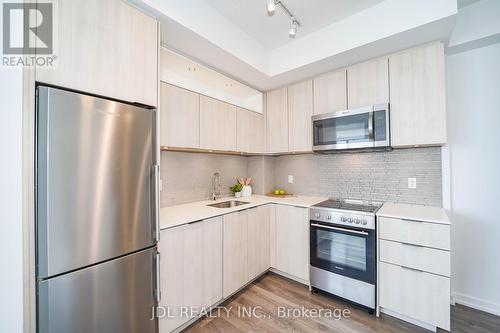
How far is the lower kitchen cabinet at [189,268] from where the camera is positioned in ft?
5.39

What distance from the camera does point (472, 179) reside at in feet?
6.81

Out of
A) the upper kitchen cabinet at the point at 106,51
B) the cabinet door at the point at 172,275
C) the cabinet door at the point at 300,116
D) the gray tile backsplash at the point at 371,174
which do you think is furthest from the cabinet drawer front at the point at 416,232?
the upper kitchen cabinet at the point at 106,51

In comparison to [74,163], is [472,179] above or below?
below

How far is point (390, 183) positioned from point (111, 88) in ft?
9.18

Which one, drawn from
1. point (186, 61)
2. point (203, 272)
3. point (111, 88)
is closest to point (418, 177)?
point (203, 272)

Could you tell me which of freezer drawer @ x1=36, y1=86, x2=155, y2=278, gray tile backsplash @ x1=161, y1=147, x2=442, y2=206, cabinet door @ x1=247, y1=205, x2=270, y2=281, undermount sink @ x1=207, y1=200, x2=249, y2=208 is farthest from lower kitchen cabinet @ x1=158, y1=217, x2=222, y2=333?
gray tile backsplash @ x1=161, y1=147, x2=442, y2=206

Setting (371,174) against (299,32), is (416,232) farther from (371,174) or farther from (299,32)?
(299,32)

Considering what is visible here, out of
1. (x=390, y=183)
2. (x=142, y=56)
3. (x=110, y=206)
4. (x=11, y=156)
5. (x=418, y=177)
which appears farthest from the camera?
(x=390, y=183)

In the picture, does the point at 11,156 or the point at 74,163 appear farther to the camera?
the point at 74,163

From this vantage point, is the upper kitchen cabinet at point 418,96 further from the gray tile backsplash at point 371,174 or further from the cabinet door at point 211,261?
the cabinet door at point 211,261

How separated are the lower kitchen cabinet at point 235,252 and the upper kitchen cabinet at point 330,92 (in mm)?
1576

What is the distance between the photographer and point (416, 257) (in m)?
1.79

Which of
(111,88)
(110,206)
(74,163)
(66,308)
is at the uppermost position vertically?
(111,88)

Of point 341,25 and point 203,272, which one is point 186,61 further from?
point 203,272
